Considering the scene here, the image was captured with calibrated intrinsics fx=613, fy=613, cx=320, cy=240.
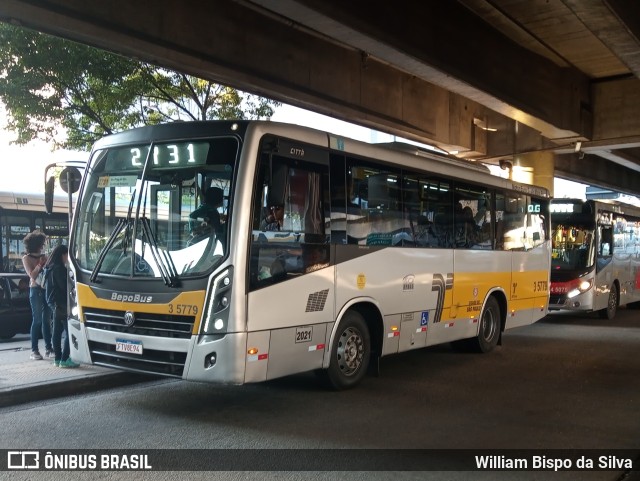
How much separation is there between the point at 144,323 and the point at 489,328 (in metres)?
6.90

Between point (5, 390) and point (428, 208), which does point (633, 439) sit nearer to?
point (428, 208)

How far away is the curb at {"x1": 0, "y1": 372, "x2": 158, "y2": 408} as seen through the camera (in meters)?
6.98

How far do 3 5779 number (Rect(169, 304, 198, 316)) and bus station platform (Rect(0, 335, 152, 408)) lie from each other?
7.20 feet

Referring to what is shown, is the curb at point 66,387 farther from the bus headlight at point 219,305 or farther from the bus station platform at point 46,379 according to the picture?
the bus headlight at point 219,305

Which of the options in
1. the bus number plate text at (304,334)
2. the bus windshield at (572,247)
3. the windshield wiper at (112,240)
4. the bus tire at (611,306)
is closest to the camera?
the windshield wiper at (112,240)

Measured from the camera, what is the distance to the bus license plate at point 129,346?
6.54 meters

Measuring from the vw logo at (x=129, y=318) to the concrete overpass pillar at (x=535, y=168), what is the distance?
50.8ft

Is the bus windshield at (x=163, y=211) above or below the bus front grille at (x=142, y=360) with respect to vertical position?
above

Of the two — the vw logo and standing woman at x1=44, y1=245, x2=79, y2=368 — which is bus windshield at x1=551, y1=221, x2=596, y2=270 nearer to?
standing woman at x1=44, y1=245, x2=79, y2=368

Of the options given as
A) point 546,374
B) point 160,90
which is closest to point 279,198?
point 546,374

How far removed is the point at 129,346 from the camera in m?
6.60

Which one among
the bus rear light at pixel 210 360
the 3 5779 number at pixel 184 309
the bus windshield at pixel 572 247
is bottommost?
the bus rear light at pixel 210 360

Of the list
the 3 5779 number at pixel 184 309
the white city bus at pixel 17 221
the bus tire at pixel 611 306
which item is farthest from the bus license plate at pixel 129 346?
the bus tire at pixel 611 306

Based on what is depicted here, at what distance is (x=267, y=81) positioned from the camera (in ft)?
37.8
